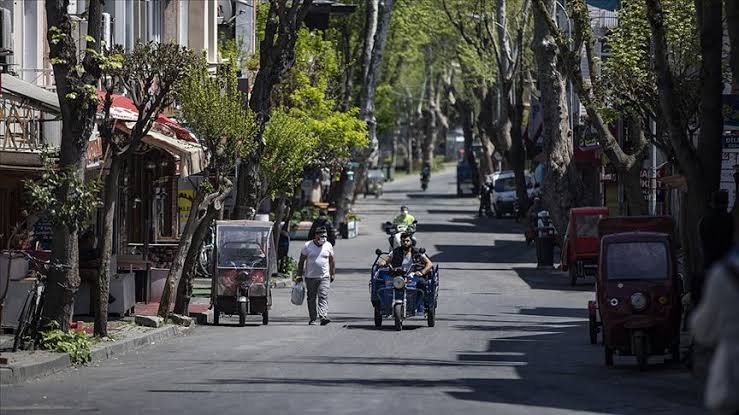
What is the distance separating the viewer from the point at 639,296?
1886 cm

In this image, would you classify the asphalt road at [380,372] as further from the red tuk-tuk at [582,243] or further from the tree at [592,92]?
the red tuk-tuk at [582,243]

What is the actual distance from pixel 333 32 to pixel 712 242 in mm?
45897

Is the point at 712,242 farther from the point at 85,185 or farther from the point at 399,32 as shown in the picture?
the point at 399,32

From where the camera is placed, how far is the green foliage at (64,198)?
762 inches

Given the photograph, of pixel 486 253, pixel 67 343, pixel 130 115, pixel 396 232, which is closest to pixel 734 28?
pixel 67 343

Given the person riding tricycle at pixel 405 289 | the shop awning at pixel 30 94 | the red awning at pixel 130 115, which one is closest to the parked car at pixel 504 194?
the red awning at pixel 130 115

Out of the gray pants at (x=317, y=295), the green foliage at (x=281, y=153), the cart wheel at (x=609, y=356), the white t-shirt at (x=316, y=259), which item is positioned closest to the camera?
the cart wheel at (x=609, y=356)

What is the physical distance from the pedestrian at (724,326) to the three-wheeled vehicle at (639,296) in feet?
38.9

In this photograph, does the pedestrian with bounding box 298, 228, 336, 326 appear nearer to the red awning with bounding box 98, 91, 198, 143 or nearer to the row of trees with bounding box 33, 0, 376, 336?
the row of trees with bounding box 33, 0, 376, 336

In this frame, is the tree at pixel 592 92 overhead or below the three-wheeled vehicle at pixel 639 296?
overhead

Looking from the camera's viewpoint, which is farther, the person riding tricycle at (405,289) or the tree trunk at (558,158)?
the tree trunk at (558,158)

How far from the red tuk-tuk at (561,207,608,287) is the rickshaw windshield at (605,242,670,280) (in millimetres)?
17475

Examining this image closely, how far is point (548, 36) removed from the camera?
39156mm

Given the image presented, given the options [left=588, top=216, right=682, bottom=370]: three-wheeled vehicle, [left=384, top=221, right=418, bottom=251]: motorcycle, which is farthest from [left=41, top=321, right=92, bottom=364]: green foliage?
[left=384, top=221, right=418, bottom=251]: motorcycle
